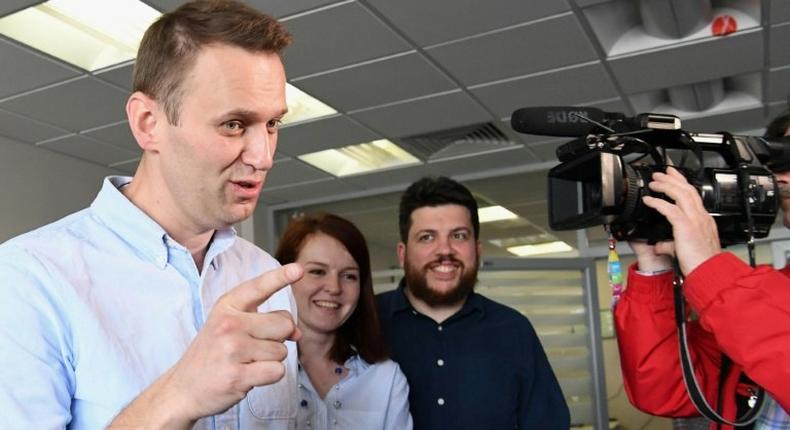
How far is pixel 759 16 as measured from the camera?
8.96 feet

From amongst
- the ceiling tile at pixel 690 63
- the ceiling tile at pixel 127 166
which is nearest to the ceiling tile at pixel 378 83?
the ceiling tile at pixel 690 63

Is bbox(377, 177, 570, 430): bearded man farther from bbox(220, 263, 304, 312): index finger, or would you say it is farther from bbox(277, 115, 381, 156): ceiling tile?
bbox(277, 115, 381, 156): ceiling tile

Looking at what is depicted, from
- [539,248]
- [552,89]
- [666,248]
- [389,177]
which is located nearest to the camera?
[666,248]

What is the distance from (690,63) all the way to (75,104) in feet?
9.36

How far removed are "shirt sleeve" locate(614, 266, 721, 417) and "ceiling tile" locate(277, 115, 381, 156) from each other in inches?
102

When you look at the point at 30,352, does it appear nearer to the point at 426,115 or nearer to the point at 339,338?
the point at 339,338

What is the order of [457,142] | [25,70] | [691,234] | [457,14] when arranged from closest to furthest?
1. [691,234]
2. [457,14]
3. [25,70]
4. [457,142]

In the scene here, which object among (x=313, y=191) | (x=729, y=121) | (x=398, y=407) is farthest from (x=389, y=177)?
(x=398, y=407)

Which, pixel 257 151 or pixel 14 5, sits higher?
pixel 14 5

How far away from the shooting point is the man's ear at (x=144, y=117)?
87cm

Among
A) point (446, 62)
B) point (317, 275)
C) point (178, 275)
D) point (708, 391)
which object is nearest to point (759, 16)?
point (446, 62)

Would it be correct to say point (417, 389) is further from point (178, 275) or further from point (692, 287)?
point (178, 275)

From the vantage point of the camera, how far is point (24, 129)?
147 inches

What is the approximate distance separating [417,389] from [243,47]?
115 centimetres
